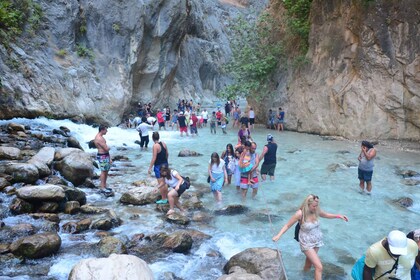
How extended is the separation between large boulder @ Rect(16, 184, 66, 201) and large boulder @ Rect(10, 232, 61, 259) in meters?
1.81

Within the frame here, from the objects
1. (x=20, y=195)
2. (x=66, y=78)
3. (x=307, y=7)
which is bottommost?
(x=20, y=195)

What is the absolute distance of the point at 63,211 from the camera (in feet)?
27.6

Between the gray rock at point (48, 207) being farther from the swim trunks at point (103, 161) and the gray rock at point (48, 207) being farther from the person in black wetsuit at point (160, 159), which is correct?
the person in black wetsuit at point (160, 159)

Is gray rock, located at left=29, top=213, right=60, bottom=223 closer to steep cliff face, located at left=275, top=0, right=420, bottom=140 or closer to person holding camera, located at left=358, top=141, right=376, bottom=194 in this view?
person holding camera, located at left=358, top=141, right=376, bottom=194

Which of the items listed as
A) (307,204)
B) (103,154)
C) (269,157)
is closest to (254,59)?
(269,157)

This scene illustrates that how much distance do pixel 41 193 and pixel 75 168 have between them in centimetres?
270

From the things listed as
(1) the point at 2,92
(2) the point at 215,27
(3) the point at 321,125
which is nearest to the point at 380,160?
(3) the point at 321,125

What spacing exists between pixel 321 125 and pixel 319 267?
612 inches

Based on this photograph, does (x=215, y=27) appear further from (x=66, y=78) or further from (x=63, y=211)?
(x=63, y=211)

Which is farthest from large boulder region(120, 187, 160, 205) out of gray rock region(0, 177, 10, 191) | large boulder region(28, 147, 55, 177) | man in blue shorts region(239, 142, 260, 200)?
gray rock region(0, 177, 10, 191)

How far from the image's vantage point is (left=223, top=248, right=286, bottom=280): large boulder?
579 centimetres

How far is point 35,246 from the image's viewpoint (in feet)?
20.6

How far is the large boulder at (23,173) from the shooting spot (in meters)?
9.32

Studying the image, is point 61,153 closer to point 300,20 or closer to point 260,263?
point 260,263
